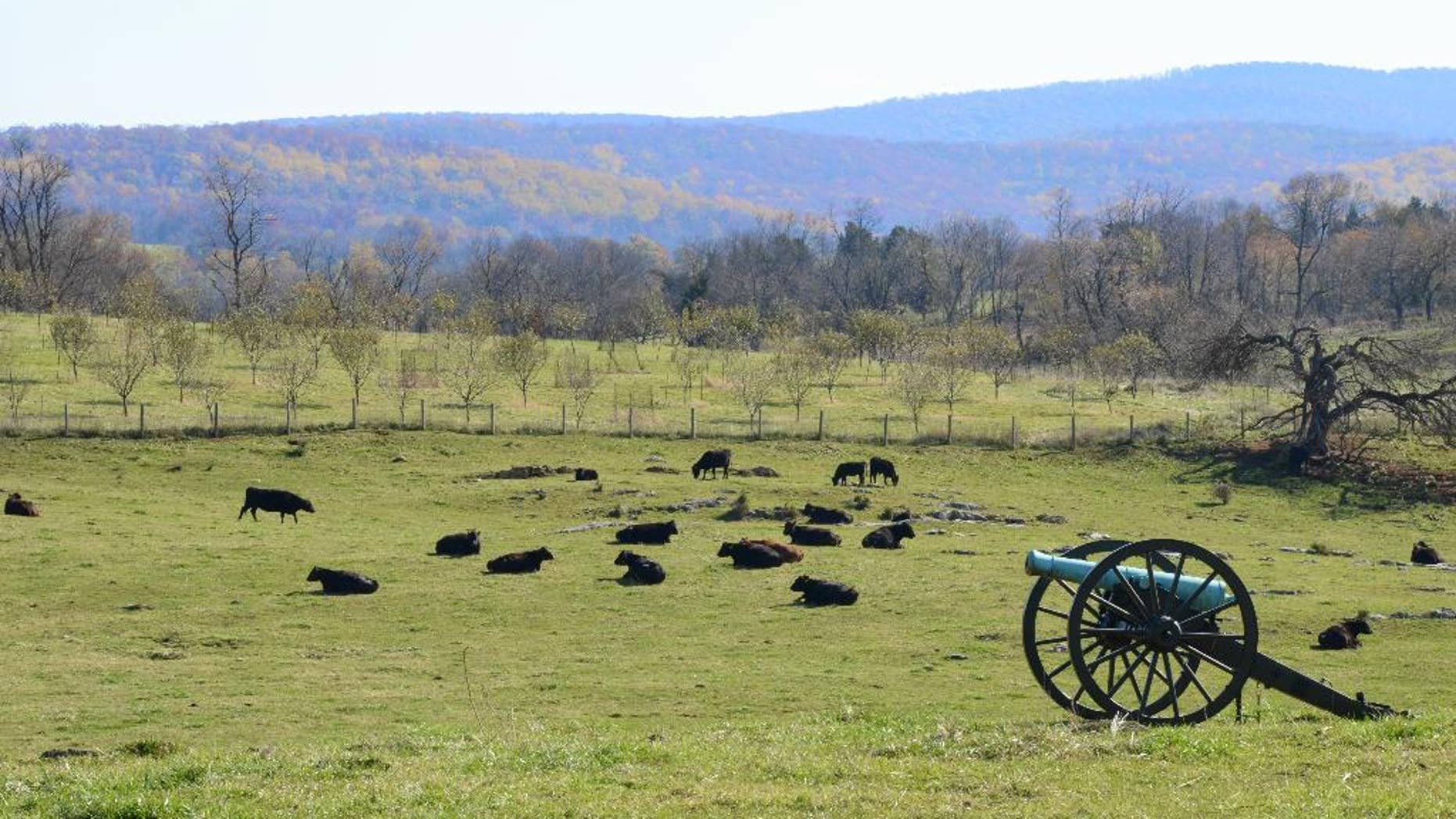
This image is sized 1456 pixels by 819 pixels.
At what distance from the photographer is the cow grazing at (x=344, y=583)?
3231 centimetres

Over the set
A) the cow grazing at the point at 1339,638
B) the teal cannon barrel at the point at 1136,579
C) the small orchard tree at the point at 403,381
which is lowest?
the cow grazing at the point at 1339,638

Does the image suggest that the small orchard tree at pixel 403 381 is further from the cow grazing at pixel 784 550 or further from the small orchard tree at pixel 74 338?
the cow grazing at pixel 784 550

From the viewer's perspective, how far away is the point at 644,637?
92.5 ft

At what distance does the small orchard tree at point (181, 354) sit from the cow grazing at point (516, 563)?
39515 millimetres

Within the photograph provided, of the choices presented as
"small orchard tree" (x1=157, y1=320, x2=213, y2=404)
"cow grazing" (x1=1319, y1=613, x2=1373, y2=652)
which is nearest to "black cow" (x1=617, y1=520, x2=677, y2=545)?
"cow grazing" (x1=1319, y1=613, x2=1373, y2=652)

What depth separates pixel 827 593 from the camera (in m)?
31.6

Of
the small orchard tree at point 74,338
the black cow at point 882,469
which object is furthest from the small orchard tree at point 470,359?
the black cow at point 882,469

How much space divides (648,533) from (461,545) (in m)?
4.75

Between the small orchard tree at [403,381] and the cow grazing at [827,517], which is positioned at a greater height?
the small orchard tree at [403,381]

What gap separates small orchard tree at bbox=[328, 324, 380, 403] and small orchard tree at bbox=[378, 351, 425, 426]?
41.0 inches

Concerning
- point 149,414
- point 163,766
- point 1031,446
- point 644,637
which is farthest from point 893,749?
point 149,414

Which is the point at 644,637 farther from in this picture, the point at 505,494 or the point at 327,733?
the point at 505,494

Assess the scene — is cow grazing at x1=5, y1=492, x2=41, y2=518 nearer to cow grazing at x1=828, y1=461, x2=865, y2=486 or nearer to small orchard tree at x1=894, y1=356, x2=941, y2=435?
cow grazing at x1=828, y1=461, x2=865, y2=486

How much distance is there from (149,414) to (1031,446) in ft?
114
